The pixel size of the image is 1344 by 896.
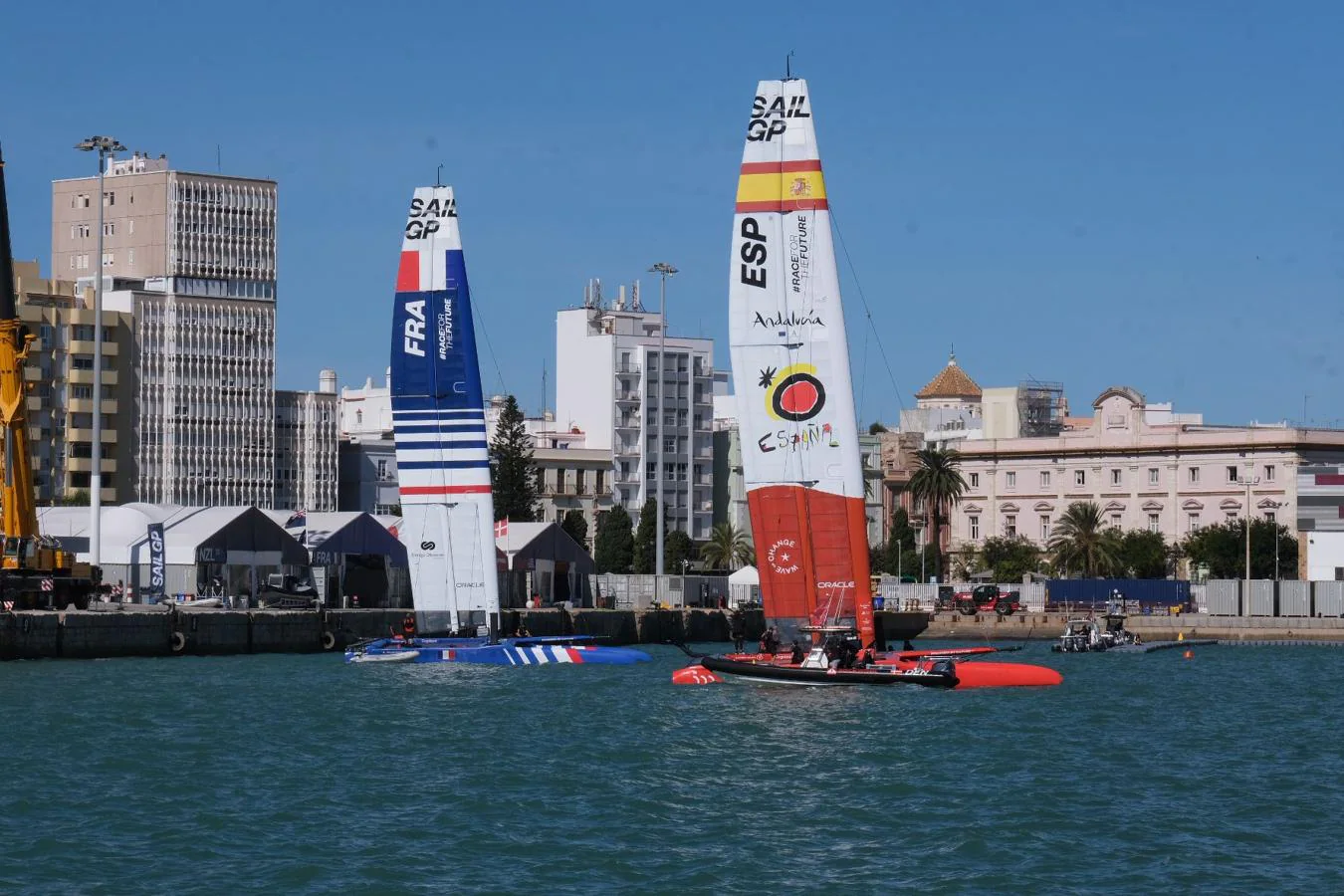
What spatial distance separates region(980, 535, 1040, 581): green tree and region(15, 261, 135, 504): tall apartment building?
58.6 meters

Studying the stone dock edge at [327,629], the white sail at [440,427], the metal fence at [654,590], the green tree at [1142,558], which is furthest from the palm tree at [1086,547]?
the white sail at [440,427]

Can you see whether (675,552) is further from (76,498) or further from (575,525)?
(76,498)

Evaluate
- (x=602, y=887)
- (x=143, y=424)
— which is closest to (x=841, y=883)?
(x=602, y=887)

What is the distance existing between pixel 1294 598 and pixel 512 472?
47230 mm

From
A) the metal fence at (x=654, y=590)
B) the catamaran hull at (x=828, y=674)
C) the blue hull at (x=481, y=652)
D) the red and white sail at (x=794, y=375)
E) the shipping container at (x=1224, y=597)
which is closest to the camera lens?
the catamaran hull at (x=828, y=674)

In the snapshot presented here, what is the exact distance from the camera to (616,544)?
153 m

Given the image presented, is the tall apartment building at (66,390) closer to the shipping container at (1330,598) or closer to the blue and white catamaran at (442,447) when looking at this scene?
the shipping container at (1330,598)

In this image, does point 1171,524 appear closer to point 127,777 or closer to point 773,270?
point 773,270

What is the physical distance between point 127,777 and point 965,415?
5871 inches

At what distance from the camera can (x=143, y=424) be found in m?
162

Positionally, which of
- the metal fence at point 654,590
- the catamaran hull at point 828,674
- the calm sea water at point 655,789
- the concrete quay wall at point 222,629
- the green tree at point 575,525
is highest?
the green tree at point 575,525

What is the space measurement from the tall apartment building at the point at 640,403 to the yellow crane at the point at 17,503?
9418cm

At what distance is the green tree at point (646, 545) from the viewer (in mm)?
152000

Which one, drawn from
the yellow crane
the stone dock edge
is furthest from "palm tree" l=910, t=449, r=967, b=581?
the yellow crane
